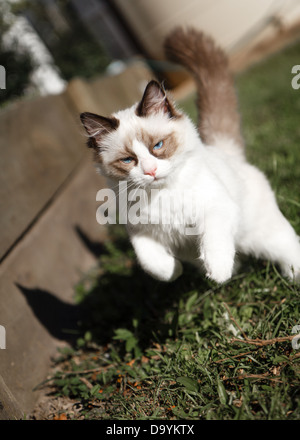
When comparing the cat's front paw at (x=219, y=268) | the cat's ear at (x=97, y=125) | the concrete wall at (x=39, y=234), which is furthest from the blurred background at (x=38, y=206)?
the cat's front paw at (x=219, y=268)

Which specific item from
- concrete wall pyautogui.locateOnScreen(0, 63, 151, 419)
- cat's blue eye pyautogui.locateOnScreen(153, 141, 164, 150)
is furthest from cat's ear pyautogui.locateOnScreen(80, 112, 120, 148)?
concrete wall pyautogui.locateOnScreen(0, 63, 151, 419)

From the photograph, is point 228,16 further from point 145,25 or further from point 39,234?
point 39,234

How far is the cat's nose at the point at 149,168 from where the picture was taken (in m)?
1.82

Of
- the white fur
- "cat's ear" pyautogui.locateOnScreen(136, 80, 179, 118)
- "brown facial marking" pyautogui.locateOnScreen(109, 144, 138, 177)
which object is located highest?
"cat's ear" pyautogui.locateOnScreen(136, 80, 179, 118)

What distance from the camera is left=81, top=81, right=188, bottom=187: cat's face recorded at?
6.10ft

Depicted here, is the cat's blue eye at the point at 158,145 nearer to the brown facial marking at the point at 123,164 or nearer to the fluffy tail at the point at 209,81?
the brown facial marking at the point at 123,164

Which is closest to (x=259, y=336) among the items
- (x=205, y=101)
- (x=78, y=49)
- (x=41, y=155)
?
(x=205, y=101)

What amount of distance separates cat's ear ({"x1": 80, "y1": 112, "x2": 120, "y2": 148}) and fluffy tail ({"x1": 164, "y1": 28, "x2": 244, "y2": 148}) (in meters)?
0.79

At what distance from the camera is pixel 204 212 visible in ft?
6.13

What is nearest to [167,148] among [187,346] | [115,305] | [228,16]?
[187,346]

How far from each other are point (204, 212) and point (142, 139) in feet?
1.73

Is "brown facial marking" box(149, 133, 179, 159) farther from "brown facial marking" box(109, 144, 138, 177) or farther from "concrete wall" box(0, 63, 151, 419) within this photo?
"concrete wall" box(0, 63, 151, 419)

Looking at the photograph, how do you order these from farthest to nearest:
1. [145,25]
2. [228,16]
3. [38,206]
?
[145,25] → [228,16] → [38,206]
